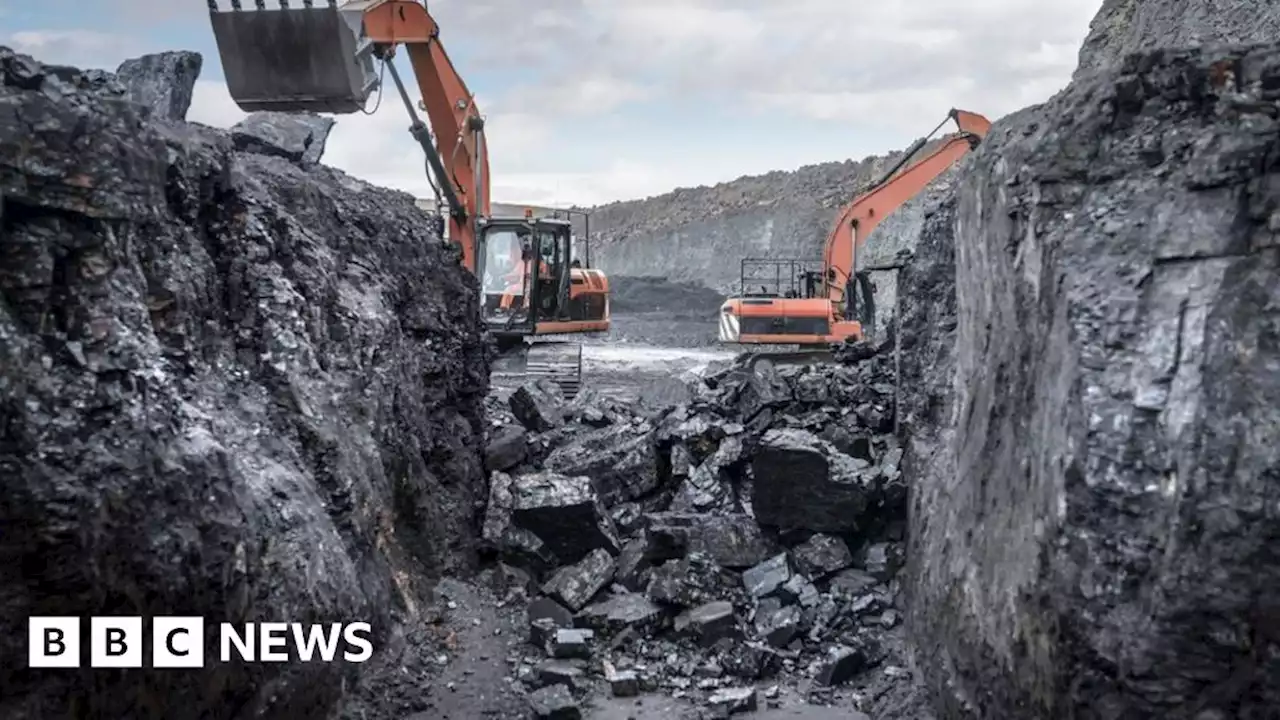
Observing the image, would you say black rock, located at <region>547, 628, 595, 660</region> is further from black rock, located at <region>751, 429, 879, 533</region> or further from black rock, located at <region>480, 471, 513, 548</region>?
black rock, located at <region>751, 429, 879, 533</region>

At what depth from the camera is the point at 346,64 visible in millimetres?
8883

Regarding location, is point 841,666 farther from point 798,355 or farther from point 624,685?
point 798,355

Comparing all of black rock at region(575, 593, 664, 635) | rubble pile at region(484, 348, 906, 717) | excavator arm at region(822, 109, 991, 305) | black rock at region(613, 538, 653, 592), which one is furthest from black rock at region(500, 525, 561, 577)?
excavator arm at region(822, 109, 991, 305)

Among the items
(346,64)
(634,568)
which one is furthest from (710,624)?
(346,64)

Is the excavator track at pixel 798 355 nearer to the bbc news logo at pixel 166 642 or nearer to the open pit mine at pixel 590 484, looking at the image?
the open pit mine at pixel 590 484

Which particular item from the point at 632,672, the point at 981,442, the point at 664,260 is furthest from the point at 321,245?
the point at 664,260

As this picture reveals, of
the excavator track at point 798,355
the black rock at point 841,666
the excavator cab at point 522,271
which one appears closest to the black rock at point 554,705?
the black rock at point 841,666

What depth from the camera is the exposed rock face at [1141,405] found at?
3115 mm

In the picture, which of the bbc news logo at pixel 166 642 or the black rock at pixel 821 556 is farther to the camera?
the black rock at pixel 821 556

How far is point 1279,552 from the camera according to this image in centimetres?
304

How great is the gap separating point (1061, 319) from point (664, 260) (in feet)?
124

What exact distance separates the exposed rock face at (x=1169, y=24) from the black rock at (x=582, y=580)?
12.7 ft

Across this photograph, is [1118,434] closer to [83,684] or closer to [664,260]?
[83,684]

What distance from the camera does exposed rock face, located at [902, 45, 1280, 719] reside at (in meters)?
3.12
